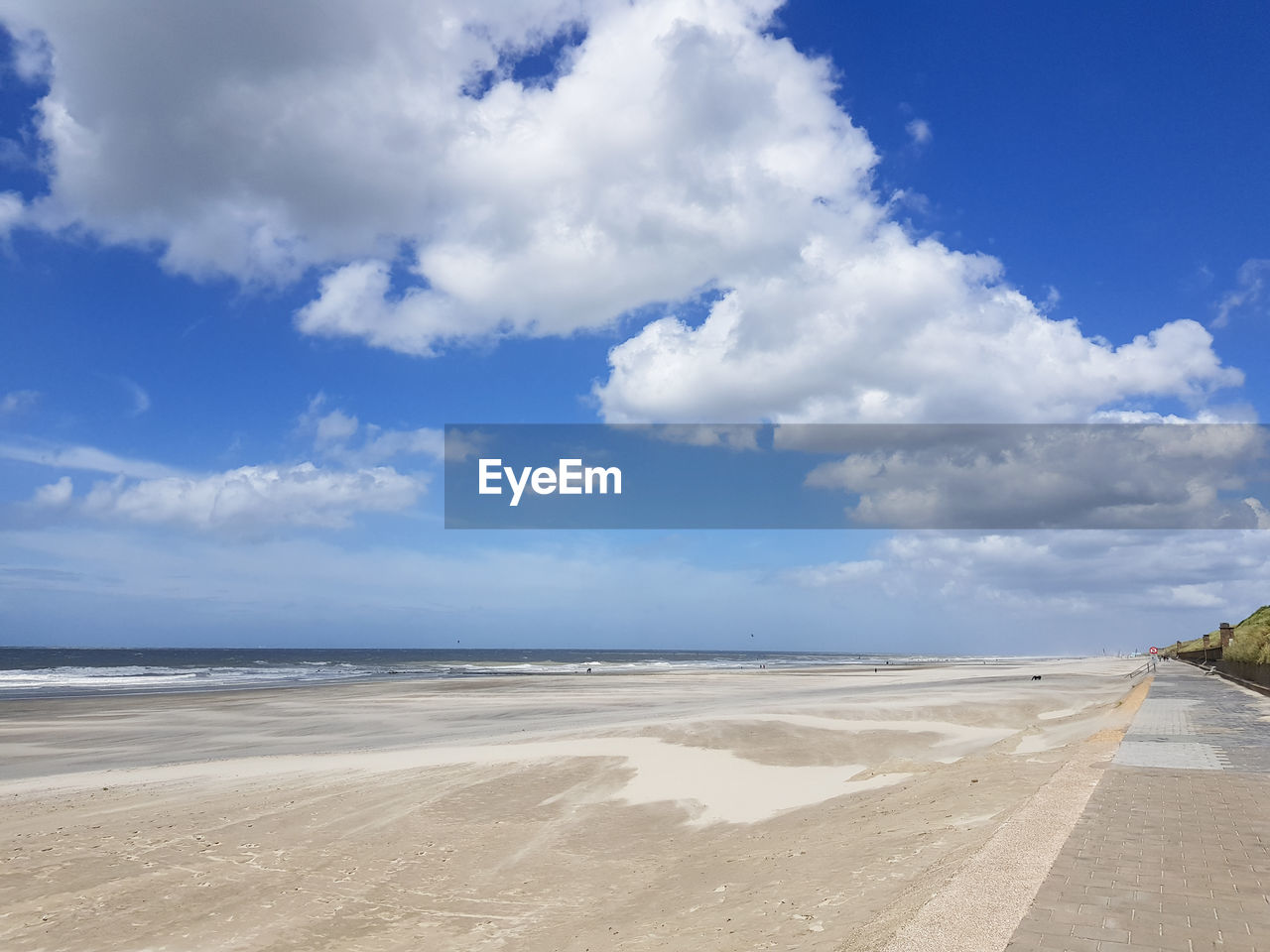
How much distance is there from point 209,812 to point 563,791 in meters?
5.66

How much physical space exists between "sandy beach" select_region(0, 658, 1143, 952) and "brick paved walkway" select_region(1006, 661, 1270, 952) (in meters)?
0.29

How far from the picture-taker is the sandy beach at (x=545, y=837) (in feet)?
24.8

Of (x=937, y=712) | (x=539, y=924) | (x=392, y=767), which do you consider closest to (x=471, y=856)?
(x=539, y=924)

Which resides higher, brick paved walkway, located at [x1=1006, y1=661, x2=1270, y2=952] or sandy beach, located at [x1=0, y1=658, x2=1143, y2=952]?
brick paved walkway, located at [x1=1006, y1=661, x2=1270, y2=952]

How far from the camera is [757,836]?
35.8 ft

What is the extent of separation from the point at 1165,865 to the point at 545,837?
7.76 m

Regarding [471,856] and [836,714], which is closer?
[471,856]

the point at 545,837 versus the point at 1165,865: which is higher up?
the point at 1165,865

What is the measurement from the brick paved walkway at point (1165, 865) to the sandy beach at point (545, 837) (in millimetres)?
287

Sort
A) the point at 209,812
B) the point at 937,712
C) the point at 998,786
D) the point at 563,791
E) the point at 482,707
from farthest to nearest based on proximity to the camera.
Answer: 1. the point at 482,707
2. the point at 937,712
3. the point at 563,791
4. the point at 209,812
5. the point at 998,786

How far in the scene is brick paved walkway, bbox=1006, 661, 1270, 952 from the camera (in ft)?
16.5

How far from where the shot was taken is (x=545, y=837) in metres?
11.6

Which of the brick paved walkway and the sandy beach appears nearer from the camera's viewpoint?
the brick paved walkway

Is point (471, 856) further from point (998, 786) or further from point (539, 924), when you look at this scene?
point (998, 786)
